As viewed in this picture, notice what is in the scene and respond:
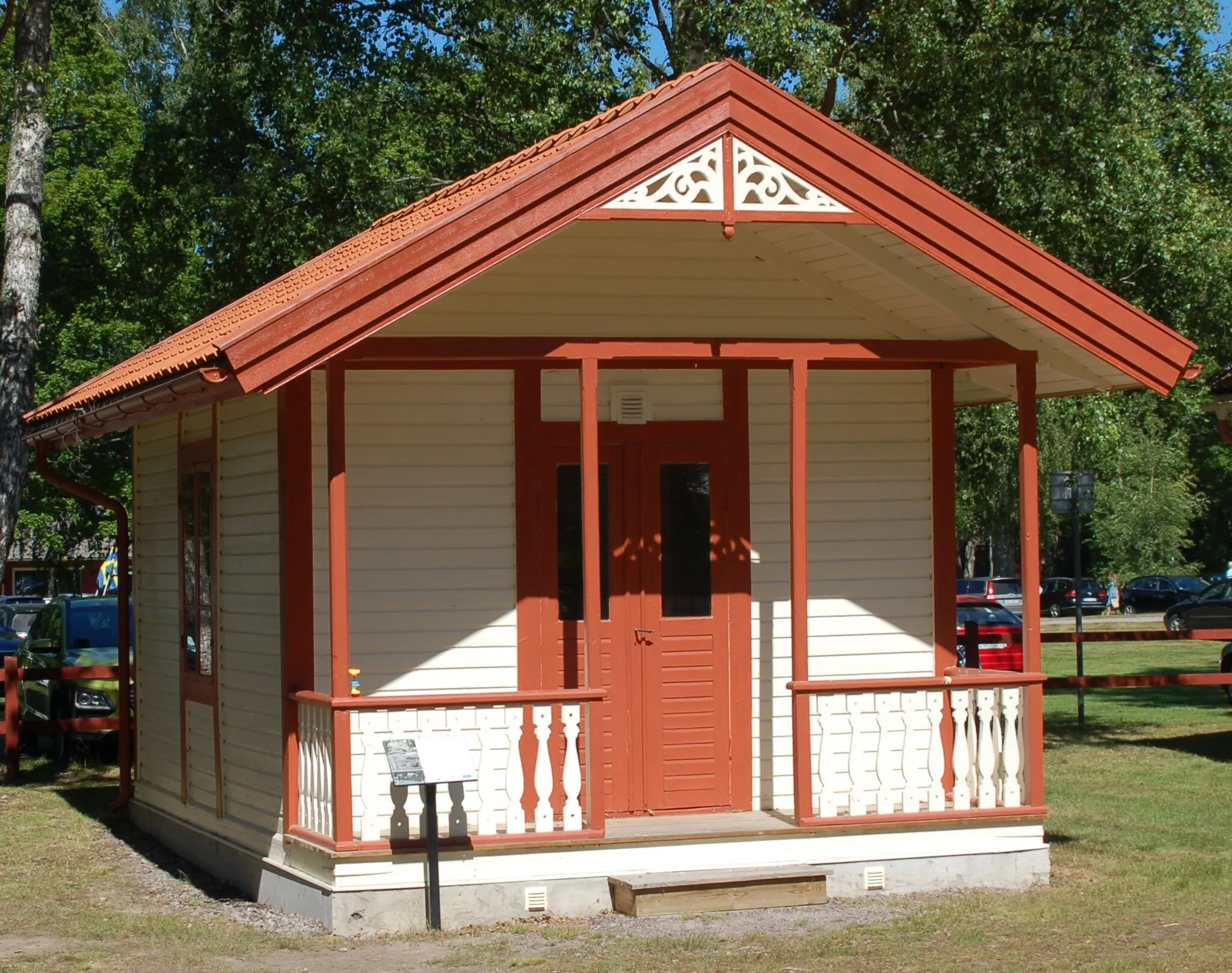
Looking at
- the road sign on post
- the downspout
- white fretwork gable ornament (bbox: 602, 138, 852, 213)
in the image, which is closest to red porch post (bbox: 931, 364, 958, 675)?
white fretwork gable ornament (bbox: 602, 138, 852, 213)

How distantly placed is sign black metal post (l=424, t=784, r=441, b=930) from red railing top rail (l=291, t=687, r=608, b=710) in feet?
1.45

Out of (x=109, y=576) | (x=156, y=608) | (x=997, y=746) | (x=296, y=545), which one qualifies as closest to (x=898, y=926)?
(x=997, y=746)

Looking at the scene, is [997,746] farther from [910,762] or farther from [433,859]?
[433,859]

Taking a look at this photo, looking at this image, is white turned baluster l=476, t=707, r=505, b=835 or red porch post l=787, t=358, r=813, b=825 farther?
red porch post l=787, t=358, r=813, b=825

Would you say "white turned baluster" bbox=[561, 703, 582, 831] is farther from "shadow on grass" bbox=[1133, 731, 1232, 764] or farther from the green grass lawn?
"shadow on grass" bbox=[1133, 731, 1232, 764]

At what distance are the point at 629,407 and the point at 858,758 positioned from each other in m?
2.53

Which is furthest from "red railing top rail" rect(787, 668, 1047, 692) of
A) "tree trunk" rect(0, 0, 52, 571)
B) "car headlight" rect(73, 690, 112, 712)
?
"tree trunk" rect(0, 0, 52, 571)

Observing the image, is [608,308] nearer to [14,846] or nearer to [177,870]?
[177,870]

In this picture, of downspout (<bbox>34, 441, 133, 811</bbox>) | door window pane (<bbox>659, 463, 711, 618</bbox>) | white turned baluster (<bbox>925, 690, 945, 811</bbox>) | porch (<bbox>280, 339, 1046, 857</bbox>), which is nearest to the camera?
porch (<bbox>280, 339, 1046, 857</bbox>)

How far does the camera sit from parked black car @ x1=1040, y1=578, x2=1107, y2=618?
5134 centimetres

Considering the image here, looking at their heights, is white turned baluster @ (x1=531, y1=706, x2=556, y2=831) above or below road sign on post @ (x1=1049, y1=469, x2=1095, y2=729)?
below

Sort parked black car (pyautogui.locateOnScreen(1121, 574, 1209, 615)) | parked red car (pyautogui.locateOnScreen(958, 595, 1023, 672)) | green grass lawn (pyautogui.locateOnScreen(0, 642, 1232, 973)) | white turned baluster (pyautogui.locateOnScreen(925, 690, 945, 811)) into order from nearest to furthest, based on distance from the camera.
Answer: green grass lawn (pyautogui.locateOnScreen(0, 642, 1232, 973)), white turned baluster (pyautogui.locateOnScreen(925, 690, 945, 811)), parked red car (pyautogui.locateOnScreen(958, 595, 1023, 672)), parked black car (pyautogui.locateOnScreen(1121, 574, 1209, 615))

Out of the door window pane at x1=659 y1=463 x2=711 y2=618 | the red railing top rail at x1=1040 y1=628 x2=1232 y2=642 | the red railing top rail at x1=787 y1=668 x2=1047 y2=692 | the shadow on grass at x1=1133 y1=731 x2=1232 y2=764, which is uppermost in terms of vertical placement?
the door window pane at x1=659 y1=463 x2=711 y2=618

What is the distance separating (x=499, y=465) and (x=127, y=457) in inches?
875
